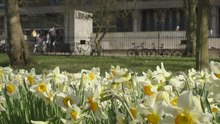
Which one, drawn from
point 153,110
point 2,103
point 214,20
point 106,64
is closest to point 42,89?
point 2,103

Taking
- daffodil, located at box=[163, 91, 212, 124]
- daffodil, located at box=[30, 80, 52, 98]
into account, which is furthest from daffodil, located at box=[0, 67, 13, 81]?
daffodil, located at box=[163, 91, 212, 124]

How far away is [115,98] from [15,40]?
15.2m

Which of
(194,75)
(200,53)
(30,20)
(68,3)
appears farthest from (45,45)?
→ (194,75)

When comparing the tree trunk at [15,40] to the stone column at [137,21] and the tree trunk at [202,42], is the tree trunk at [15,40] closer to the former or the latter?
the tree trunk at [202,42]

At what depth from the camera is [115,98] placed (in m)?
2.52

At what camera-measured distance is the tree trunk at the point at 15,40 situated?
17188mm

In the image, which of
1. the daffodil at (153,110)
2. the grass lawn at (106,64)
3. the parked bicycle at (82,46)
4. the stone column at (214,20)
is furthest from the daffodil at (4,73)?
the stone column at (214,20)

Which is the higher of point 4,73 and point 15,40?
point 15,40

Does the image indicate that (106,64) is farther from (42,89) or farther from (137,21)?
(137,21)

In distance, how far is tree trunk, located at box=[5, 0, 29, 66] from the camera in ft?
56.4

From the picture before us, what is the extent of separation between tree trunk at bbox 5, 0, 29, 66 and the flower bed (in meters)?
12.4

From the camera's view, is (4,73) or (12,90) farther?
(4,73)

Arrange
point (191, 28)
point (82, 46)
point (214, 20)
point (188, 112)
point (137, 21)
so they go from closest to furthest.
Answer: point (188, 112)
point (191, 28)
point (82, 46)
point (214, 20)
point (137, 21)

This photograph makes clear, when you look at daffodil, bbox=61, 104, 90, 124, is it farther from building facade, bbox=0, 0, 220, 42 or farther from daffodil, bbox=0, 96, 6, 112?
building facade, bbox=0, 0, 220, 42
